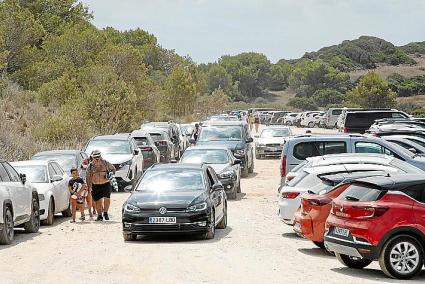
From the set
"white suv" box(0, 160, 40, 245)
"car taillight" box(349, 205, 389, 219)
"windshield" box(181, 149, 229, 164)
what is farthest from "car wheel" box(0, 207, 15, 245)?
"windshield" box(181, 149, 229, 164)

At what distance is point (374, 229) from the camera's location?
12867 mm

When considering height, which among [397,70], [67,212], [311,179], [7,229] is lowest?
[67,212]

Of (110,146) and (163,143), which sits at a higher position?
(110,146)

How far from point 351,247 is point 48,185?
10869mm

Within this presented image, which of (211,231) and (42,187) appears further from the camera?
(42,187)

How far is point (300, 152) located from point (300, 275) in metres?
11.4

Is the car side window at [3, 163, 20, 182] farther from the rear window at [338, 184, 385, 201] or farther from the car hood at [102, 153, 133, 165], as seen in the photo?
the car hood at [102, 153, 133, 165]

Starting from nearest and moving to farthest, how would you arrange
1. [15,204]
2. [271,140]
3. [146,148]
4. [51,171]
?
[15,204], [51,171], [146,148], [271,140]

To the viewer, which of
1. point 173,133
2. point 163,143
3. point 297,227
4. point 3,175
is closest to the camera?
point 297,227

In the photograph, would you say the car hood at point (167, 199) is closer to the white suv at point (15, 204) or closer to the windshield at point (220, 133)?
the white suv at point (15, 204)

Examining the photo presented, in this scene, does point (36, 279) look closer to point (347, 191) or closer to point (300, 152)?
point (347, 191)

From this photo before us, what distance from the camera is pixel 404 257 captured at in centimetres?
1284

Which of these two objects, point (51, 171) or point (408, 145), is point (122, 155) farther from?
point (408, 145)

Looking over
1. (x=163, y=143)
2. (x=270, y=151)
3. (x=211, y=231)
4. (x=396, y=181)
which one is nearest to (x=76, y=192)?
(x=211, y=231)
